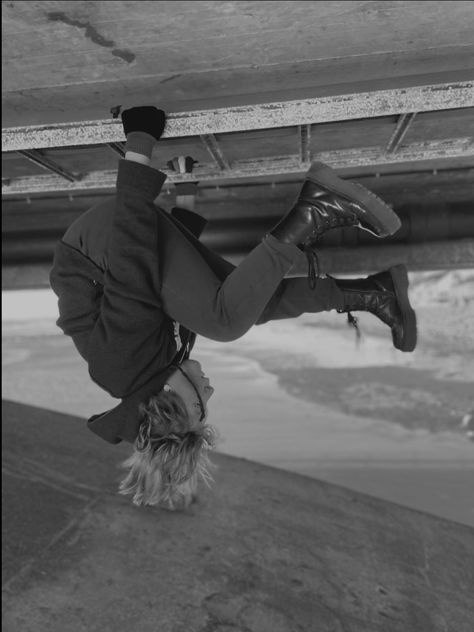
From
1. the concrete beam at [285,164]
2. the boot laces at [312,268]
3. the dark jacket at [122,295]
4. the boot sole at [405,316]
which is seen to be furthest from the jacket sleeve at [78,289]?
the boot sole at [405,316]

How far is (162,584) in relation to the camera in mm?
4727

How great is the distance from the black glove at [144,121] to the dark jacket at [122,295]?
0.13 meters

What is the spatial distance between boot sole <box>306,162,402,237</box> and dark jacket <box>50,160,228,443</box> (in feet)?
1.73

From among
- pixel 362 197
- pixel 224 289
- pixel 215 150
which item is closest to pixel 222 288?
pixel 224 289

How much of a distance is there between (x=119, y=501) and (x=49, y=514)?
2.67ft

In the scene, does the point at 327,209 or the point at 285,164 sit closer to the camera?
the point at 327,209

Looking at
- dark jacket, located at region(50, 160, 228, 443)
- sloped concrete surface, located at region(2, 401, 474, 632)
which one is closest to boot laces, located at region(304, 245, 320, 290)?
dark jacket, located at region(50, 160, 228, 443)

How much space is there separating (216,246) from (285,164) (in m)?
1.60

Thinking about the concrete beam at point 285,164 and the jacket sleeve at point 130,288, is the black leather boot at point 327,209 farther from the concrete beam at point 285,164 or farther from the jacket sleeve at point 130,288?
the concrete beam at point 285,164

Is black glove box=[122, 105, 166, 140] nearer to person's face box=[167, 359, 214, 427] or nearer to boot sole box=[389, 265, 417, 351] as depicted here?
person's face box=[167, 359, 214, 427]

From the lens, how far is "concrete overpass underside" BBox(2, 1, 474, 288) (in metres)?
1.83

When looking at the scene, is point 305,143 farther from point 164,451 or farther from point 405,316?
point 164,451

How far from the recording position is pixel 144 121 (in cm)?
176

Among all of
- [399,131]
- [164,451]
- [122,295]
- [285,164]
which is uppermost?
[399,131]
